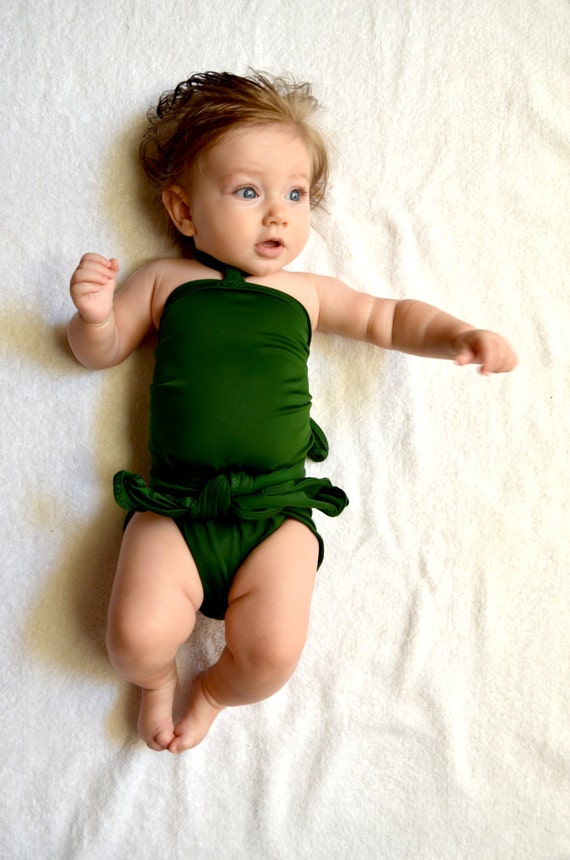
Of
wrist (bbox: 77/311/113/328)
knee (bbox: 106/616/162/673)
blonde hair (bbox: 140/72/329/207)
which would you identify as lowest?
knee (bbox: 106/616/162/673)

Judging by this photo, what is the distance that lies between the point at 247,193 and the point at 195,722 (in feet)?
2.87

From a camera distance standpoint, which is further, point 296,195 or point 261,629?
point 296,195

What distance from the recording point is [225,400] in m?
1.36

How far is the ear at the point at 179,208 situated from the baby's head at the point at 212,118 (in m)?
0.01

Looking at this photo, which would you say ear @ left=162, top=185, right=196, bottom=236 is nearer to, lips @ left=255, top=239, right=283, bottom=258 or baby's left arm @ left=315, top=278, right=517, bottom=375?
lips @ left=255, top=239, right=283, bottom=258

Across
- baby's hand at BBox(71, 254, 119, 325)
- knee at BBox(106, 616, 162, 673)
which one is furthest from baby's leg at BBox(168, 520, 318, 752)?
baby's hand at BBox(71, 254, 119, 325)

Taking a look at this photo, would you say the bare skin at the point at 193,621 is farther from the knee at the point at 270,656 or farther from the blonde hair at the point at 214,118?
the blonde hair at the point at 214,118

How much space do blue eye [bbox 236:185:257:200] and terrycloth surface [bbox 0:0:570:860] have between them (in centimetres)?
22

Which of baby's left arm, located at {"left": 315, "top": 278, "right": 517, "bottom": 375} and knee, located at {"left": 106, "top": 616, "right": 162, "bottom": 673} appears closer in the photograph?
knee, located at {"left": 106, "top": 616, "right": 162, "bottom": 673}

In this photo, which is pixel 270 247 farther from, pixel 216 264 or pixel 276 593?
pixel 276 593

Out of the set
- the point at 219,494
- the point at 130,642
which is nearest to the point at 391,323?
the point at 219,494

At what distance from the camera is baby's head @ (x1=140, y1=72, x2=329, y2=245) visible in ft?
4.57

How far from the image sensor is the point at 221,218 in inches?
53.9

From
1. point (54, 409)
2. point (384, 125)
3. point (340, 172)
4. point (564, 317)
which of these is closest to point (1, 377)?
point (54, 409)
